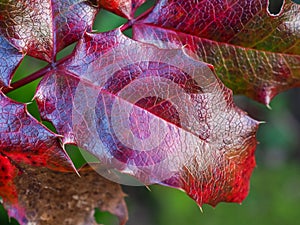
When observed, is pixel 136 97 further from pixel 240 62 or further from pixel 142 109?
pixel 240 62

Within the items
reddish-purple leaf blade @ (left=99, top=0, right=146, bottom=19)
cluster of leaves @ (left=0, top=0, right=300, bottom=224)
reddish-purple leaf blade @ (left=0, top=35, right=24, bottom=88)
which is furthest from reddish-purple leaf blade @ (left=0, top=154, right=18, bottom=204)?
reddish-purple leaf blade @ (left=99, top=0, right=146, bottom=19)

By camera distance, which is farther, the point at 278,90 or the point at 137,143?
the point at 278,90

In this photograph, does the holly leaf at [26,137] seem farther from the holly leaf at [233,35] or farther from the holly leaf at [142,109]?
the holly leaf at [233,35]

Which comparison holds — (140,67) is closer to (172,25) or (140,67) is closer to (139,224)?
(172,25)

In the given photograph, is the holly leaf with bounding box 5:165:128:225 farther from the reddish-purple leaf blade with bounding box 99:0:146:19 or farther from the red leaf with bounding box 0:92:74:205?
the reddish-purple leaf blade with bounding box 99:0:146:19

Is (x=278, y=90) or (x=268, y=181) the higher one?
(x=278, y=90)

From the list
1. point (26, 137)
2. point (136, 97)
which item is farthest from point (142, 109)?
point (26, 137)

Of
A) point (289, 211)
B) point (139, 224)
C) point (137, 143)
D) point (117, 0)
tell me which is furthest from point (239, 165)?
point (139, 224)

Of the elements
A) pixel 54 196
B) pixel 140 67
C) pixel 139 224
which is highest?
pixel 140 67
